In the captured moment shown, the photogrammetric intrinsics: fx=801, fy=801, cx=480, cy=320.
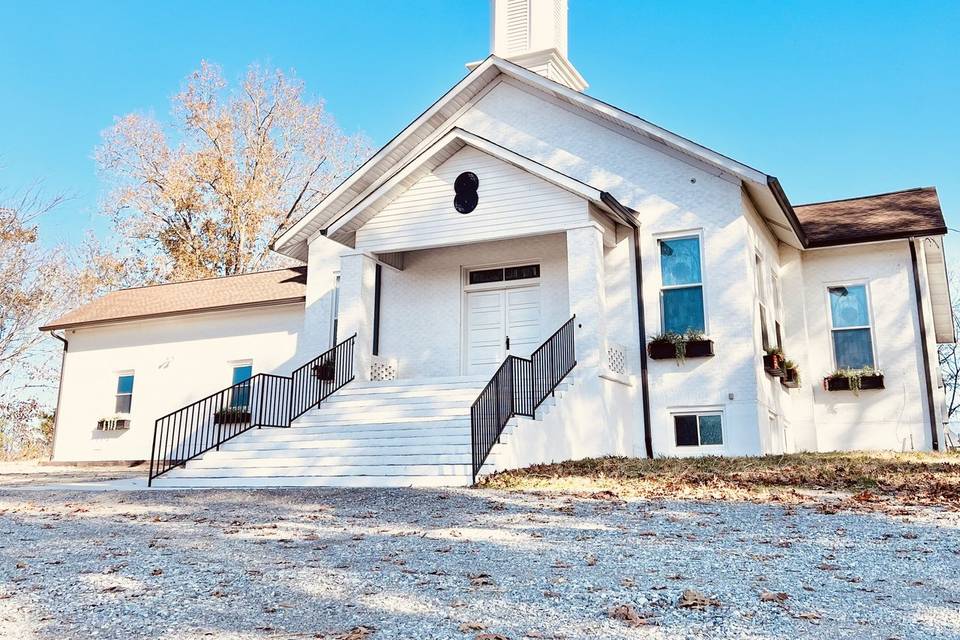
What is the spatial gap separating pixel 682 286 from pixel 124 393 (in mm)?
14083

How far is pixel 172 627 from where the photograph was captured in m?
3.93

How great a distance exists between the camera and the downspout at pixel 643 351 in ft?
44.6

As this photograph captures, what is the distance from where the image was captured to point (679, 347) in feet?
44.0

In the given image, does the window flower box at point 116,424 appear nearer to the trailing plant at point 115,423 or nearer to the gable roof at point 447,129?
the trailing plant at point 115,423

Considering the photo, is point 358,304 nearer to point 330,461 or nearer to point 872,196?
point 330,461

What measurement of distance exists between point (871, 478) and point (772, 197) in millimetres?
6282

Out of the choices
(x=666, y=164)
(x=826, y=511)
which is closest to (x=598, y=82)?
(x=666, y=164)

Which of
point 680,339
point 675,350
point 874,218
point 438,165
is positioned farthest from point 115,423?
point 874,218

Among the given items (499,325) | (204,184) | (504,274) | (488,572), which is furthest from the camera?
(204,184)

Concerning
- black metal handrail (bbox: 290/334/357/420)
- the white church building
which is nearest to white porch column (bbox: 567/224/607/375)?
the white church building

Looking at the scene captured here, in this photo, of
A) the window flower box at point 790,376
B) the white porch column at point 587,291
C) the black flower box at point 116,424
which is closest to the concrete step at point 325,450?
the white porch column at point 587,291

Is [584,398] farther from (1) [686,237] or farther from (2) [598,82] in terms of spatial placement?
(2) [598,82]

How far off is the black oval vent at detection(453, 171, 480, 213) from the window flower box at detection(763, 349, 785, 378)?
18.6 ft

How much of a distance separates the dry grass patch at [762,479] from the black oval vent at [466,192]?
5213mm
